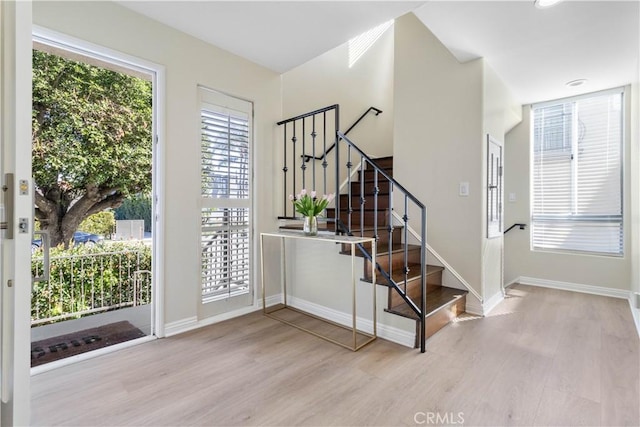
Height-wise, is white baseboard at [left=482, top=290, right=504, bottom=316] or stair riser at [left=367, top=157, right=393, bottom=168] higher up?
stair riser at [left=367, top=157, right=393, bottom=168]

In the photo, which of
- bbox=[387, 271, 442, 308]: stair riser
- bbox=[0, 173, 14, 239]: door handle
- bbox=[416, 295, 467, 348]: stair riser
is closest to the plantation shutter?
bbox=[387, 271, 442, 308]: stair riser

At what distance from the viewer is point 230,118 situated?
2.92 m

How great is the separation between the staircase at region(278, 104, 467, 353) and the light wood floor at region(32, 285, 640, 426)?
27 cm

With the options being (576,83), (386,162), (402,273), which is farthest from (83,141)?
(576,83)

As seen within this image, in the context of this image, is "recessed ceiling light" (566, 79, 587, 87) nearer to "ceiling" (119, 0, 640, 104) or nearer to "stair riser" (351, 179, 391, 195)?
"ceiling" (119, 0, 640, 104)

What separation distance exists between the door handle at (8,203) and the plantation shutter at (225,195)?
5.95 ft

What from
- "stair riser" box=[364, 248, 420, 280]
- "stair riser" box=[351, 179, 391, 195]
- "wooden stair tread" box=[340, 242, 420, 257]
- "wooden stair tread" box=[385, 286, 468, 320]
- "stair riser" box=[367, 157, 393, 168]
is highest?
"stair riser" box=[367, 157, 393, 168]

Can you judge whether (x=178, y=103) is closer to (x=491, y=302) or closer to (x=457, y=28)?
(x=457, y=28)

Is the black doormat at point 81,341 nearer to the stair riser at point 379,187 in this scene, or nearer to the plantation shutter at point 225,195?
the plantation shutter at point 225,195

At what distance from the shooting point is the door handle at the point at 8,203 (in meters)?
0.90

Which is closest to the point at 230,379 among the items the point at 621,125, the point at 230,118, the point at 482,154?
the point at 230,118

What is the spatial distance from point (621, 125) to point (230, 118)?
14.4ft

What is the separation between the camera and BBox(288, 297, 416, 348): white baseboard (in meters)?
2.34

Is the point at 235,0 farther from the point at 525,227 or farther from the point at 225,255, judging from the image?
the point at 525,227
